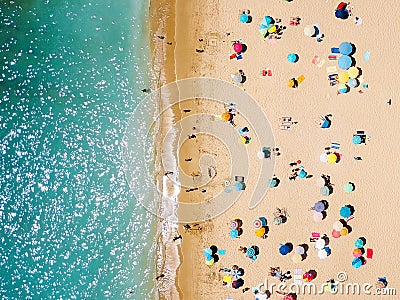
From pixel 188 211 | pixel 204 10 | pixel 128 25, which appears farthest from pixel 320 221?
pixel 128 25

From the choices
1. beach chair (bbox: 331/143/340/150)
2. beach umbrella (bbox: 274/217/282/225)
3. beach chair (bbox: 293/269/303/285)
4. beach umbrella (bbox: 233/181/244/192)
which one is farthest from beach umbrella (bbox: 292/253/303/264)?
beach chair (bbox: 331/143/340/150)

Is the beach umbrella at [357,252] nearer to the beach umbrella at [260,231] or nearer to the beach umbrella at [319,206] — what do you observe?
the beach umbrella at [319,206]

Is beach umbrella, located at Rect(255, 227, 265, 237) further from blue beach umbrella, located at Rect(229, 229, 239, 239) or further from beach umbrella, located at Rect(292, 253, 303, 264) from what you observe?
beach umbrella, located at Rect(292, 253, 303, 264)

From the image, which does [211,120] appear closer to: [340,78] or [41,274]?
[340,78]

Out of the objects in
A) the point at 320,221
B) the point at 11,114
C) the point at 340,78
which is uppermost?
the point at 340,78

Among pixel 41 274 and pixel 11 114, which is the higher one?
pixel 11 114
